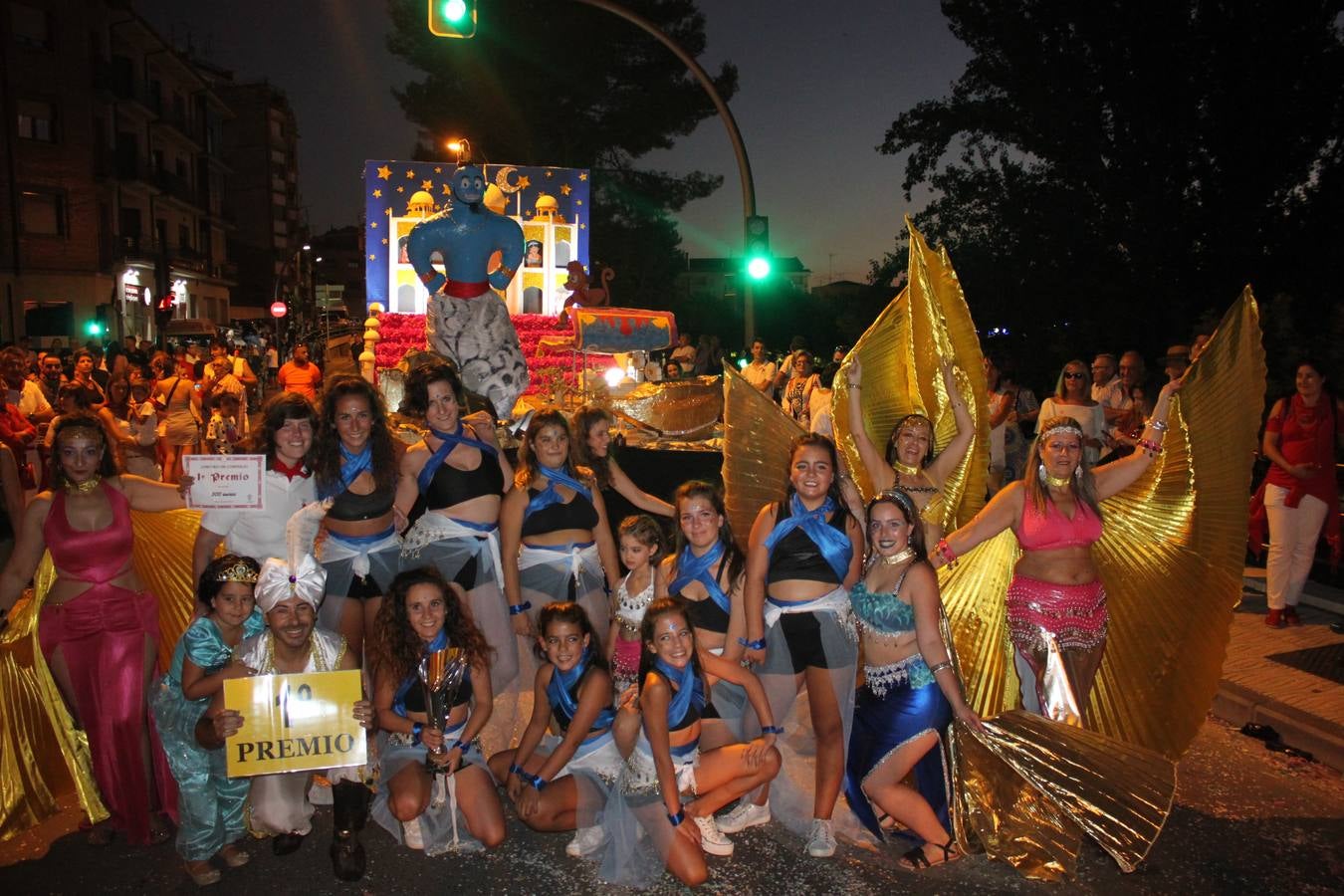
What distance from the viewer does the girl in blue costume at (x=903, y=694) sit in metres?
3.66

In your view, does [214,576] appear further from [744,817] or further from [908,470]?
[908,470]

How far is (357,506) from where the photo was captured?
4.31 metres

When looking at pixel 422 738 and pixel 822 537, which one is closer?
pixel 422 738

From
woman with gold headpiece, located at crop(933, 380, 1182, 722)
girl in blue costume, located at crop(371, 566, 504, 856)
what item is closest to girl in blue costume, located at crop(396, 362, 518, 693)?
girl in blue costume, located at crop(371, 566, 504, 856)

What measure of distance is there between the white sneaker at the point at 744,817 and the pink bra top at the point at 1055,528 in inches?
61.3

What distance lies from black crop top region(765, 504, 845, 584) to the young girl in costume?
604 millimetres

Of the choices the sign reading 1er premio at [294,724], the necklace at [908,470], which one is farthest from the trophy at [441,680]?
the necklace at [908,470]

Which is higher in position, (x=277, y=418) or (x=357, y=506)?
(x=277, y=418)

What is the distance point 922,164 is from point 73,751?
18.5 meters

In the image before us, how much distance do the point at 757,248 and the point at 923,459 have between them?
6961 mm

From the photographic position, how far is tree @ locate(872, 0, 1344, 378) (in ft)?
47.5

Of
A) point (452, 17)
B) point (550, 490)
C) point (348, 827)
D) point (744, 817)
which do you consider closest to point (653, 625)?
point (744, 817)

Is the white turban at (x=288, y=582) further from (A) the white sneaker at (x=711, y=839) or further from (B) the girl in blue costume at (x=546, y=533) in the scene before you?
(A) the white sneaker at (x=711, y=839)

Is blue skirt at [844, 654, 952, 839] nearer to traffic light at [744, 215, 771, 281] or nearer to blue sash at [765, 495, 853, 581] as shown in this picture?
blue sash at [765, 495, 853, 581]
